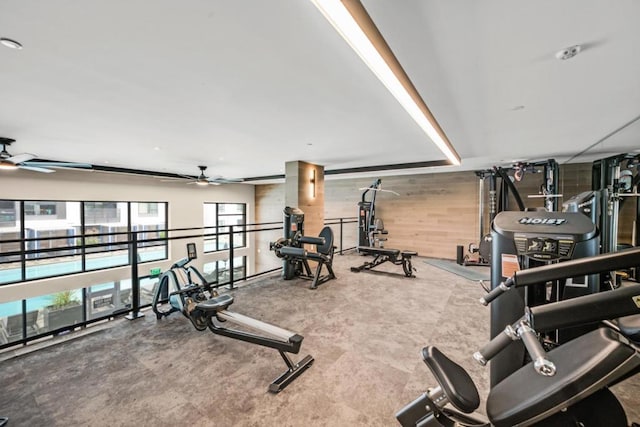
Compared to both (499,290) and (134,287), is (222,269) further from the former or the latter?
(499,290)

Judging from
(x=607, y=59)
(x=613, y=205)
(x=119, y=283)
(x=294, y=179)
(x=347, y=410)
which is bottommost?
(x=119, y=283)

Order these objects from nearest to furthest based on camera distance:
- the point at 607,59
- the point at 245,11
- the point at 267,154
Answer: the point at 245,11 → the point at 607,59 → the point at 267,154

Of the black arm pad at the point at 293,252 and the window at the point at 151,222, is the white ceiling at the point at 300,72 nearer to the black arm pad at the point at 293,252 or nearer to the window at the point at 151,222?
the black arm pad at the point at 293,252

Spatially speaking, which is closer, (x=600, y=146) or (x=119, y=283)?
(x=600, y=146)

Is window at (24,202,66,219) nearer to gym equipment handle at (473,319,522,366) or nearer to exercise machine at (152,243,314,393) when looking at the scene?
exercise machine at (152,243,314,393)

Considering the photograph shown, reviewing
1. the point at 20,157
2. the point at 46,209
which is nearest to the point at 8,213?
the point at 46,209

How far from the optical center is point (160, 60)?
171 centimetres

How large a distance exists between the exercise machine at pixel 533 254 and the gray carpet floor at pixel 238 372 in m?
0.75

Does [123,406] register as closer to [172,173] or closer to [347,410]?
[347,410]

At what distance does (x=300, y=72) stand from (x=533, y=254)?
1.87m

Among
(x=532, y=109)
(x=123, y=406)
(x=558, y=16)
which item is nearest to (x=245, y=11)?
(x=558, y=16)

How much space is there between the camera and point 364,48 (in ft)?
4.88

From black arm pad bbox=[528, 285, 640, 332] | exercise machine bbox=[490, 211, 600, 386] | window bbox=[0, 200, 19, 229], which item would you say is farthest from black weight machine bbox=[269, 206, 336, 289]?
window bbox=[0, 200, 19, 229]

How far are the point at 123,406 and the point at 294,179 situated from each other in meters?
4.16
